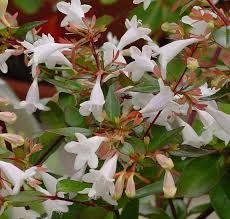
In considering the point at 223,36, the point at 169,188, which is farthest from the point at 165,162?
the point at 223,36

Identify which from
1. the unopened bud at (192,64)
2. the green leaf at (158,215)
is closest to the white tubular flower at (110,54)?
the unopened bud at (192,64)

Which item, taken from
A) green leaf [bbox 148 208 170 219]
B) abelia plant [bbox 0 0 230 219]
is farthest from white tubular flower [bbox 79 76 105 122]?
green leaf [bbox 148 208 170 219]

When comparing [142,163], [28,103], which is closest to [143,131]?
[142,163]

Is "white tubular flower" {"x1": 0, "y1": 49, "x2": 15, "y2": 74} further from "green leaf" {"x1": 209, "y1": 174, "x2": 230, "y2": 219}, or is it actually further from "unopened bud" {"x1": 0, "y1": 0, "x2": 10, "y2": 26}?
"green leaf" {"x1": 209, "y1": 174, "x2": 230, "y2": 219}

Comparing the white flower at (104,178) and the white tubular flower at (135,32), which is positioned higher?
the white tubular flower at (135,32)

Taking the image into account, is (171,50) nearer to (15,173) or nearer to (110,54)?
(110,54)

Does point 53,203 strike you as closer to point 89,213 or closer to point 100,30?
point 89,213

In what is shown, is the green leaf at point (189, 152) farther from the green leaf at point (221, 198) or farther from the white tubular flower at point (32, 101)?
the white tubular flower at point (32, 101)
